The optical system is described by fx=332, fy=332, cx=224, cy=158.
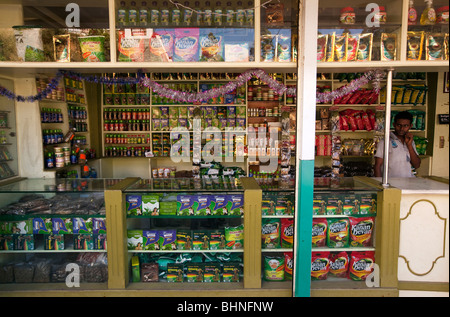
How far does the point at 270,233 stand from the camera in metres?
3.14

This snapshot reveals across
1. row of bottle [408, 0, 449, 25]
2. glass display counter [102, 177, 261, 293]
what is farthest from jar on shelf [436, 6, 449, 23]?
glass display counter [102, 177, 261, 293]

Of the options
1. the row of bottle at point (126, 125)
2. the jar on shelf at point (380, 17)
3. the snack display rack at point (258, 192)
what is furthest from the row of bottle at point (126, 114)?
the jar on shelf at point (380, 17)

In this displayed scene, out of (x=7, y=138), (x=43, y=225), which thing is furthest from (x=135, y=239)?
(x=7, y=138)

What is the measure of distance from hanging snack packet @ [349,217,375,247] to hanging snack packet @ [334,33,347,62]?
1.50 m

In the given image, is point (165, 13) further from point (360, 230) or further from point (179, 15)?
point (360, 230)

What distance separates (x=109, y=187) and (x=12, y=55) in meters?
1.51

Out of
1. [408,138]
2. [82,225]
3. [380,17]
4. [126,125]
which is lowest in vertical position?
[82,225]

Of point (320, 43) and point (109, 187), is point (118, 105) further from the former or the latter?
point (320, 43)

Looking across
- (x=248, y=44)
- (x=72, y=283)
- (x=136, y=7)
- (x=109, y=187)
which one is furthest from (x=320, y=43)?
(x=72, y=283)

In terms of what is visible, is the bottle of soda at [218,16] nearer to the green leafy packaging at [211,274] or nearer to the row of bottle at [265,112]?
the green leafy packaging at [211,274]

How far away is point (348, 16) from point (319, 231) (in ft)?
6.65

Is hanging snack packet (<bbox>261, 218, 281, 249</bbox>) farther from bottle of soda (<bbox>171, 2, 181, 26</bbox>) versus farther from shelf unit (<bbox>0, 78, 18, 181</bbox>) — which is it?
shelf unit (<bbox>0, 78, 18, 181</bbox>)

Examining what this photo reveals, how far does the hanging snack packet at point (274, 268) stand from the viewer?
3105mm

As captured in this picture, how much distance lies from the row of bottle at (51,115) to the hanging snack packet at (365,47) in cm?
370
